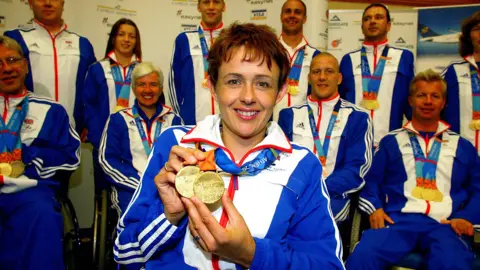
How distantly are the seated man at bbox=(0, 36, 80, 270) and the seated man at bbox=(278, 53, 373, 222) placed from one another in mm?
1619

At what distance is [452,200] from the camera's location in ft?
9.15

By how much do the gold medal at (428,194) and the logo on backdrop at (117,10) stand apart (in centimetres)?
385

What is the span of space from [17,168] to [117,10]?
2.92 m

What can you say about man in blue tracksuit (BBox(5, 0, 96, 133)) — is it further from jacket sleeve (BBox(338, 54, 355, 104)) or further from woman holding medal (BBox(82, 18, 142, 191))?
jacket sleeve (BBox(338, 54, 355, 104))

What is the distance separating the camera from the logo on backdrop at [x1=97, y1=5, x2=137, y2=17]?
16.2 feet

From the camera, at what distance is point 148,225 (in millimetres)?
1298

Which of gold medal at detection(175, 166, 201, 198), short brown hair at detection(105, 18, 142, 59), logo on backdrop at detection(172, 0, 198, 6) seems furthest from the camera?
logo on backdrop at detection(172, 0, 198, 6)

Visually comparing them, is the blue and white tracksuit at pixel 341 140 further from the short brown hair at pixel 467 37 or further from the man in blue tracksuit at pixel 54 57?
the man in blue tracksuit at pixel 54 57

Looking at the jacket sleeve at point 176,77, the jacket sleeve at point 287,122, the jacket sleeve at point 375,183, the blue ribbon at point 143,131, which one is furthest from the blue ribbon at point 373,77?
the blue ribbon at point 143,131

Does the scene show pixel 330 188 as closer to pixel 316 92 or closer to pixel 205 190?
pixel 316 92

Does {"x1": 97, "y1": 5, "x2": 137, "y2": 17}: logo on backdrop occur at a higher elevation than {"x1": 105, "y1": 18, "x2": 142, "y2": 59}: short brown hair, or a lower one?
higher

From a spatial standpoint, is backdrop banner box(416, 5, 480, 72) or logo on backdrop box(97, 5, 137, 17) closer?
logo on backdrop box(97, 5, 137, 17)

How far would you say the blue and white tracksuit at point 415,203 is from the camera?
2504 mm

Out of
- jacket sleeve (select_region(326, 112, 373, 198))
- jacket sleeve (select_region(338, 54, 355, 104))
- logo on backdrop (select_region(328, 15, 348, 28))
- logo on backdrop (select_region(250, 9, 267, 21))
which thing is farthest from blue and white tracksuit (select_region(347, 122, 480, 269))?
logo on backdrop (select_region(328, 15, 348, 28))
